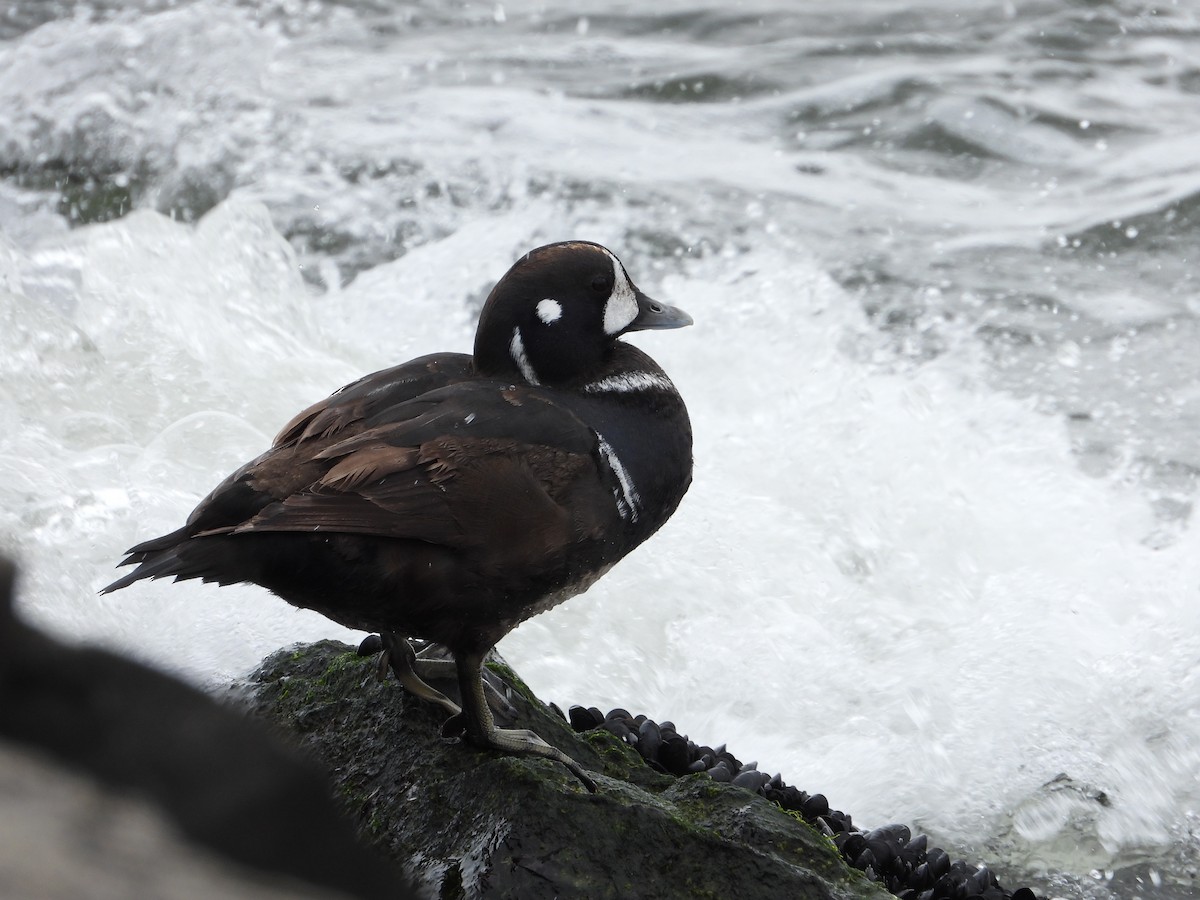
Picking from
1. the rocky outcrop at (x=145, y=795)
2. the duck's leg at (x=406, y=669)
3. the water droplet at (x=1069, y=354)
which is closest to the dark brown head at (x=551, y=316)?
the duck's leg at (x=406, y=669)

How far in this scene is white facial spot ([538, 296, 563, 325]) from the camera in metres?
3.47

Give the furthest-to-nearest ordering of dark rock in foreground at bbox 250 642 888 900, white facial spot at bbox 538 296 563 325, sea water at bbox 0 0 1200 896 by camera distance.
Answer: sea water at bbox 0 0 1200 896 → white facial spot at bbox 538 296 563 325 → dark rock in foreground at bbox 250 642 888 900

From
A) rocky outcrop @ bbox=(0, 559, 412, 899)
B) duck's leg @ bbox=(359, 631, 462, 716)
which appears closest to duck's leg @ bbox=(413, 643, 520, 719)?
duck's leg @ bbox=(359, 631, 462, 716)

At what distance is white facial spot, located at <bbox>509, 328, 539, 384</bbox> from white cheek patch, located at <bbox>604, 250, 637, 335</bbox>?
0.77 feet

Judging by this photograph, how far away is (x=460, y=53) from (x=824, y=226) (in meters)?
3.92

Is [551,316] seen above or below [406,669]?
above

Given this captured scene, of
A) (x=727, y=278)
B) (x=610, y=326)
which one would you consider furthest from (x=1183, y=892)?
(x=727, y=278)

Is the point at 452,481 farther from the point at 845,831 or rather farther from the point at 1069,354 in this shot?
the point at 1069,354

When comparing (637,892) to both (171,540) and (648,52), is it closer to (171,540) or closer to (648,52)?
(171,540)

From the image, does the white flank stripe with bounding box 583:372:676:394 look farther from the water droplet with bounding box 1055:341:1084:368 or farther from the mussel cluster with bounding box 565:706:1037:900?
the water droplet with bounding box 1055:341:1084:368

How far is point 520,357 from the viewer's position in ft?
11.5

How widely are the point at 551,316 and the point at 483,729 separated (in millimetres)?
1062

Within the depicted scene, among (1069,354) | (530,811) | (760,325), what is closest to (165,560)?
(530,811)

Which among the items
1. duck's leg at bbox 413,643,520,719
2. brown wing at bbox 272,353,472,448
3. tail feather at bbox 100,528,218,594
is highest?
brown wing at bbox 272,353,472,448
